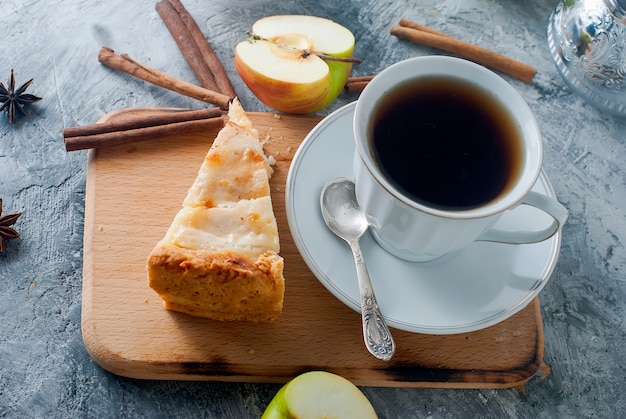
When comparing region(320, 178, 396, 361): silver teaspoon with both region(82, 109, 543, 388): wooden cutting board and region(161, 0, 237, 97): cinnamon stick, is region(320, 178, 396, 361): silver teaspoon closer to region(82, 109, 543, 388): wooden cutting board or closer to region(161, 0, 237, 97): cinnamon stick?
region(82, 109, 543, 388): wooden cutting board

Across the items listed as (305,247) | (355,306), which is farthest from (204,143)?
(355,306)

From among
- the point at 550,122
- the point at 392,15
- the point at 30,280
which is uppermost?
the point at 392,15

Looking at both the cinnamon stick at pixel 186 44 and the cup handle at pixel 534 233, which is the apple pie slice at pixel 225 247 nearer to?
the cinnamon stick at pixel 186 44

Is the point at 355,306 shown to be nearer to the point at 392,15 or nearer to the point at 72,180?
the point at 72,180

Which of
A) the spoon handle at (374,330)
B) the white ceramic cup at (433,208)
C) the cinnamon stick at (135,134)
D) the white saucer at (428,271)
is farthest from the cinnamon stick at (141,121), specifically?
the spoon handle at (374,330)

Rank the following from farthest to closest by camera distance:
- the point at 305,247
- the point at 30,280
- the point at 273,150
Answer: the point at 273,150 → the point at 30,280 → the point at 305,247

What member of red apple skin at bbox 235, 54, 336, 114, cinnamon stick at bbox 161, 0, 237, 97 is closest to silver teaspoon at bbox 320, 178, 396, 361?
red apple skin at bbox 235, 54, 336, 114
